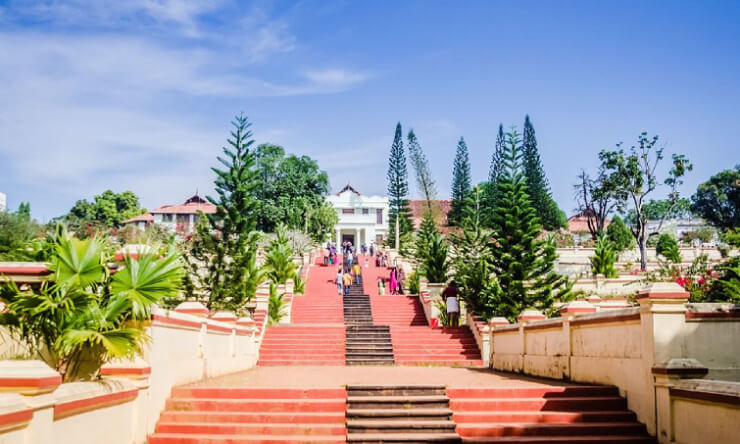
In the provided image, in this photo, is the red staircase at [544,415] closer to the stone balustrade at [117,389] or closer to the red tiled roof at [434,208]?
the stone balustrade at [117,389]

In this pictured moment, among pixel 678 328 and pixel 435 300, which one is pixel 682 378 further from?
pixel 435 300

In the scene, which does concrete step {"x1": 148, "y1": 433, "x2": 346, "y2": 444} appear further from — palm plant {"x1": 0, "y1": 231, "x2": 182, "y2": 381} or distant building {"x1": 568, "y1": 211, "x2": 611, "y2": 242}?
distant building {"x1": 568, "y1": 211, "x2": 611, "y2": 242}

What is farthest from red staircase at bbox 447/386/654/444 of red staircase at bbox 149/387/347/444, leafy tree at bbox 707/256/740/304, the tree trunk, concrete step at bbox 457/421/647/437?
the tree trunk

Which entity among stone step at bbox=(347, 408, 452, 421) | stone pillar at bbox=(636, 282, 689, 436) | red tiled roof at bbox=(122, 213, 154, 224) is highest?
red tiled roof at bbox=(122, 213, 154, 224)

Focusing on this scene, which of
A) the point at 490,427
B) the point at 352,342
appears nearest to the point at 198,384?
the point at 490,427

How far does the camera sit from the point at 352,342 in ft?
66.4

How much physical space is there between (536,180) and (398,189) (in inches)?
522

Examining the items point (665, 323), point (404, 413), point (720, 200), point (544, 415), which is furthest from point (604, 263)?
point (720, 200)

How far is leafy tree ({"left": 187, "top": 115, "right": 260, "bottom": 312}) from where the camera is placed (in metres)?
26.6

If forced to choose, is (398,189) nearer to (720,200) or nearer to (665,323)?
(720,200)

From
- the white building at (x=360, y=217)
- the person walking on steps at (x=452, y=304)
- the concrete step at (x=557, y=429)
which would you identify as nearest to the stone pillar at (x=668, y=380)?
the concrete step at (x=557, y=429)

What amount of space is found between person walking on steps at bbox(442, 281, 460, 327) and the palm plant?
14744mm

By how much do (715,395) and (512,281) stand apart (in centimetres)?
1690

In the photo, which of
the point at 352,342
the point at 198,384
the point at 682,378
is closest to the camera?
the point at 682,378
